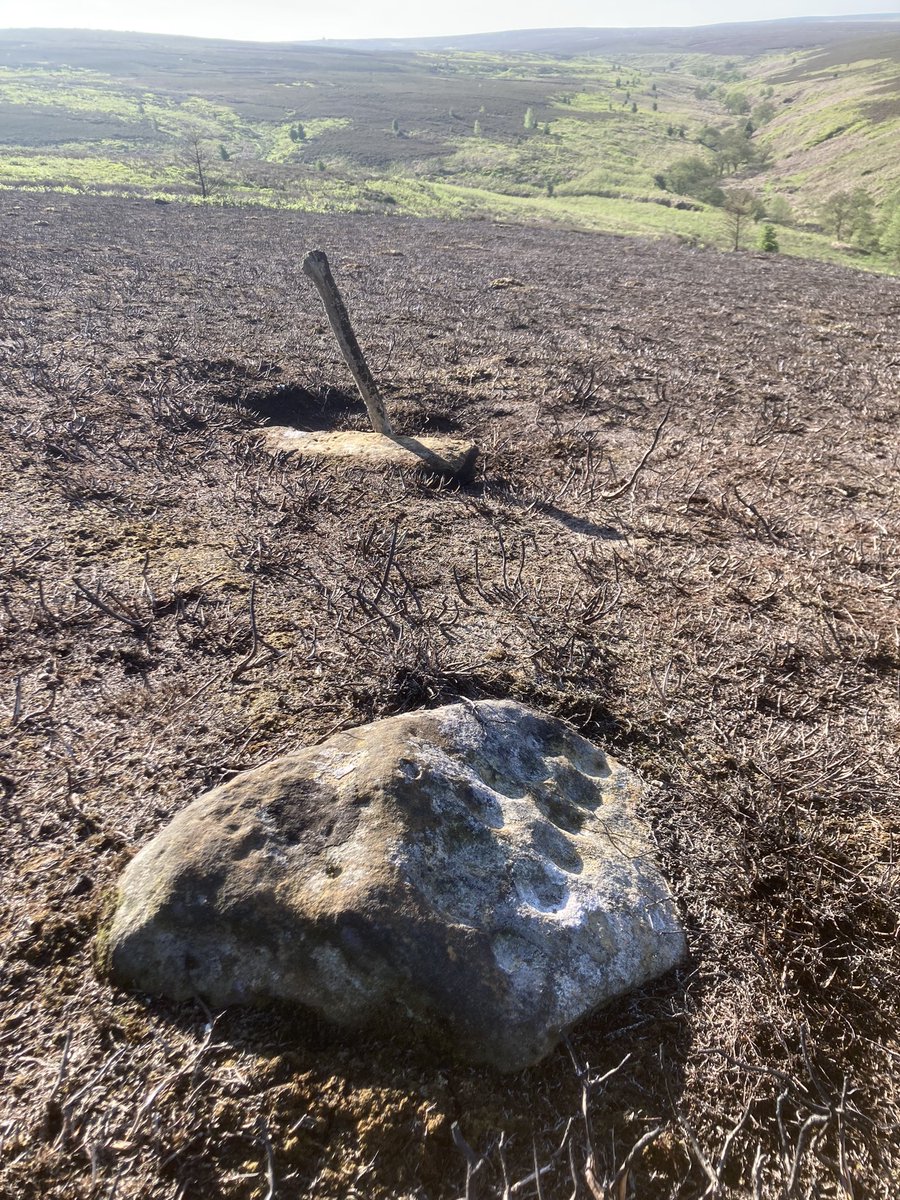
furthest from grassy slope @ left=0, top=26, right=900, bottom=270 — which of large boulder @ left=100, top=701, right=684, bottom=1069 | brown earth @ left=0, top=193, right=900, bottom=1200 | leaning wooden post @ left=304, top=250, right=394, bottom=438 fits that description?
large boulder @ left=100, top=701, right=684, bottom=1069

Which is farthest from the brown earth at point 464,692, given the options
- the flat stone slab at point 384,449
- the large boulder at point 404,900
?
the flat stone slab at point 384,449

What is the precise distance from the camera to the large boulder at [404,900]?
1.79 metres

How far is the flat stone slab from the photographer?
532 centimetres

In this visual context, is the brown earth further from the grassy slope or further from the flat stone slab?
the grassy slope

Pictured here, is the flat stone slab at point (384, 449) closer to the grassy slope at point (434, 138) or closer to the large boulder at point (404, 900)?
the large boulder at point (404, 900)

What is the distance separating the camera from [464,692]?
2.96m

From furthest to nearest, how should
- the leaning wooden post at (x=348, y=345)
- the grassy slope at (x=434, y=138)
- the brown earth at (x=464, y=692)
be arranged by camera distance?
the grassy slope at (x=434, y=138)
the leaning wooden post at (x=348, y=345)
the brown earth at (x=464, y=692)

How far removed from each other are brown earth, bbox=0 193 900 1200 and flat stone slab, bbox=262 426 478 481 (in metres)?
0.24

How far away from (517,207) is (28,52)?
147794 millimetres

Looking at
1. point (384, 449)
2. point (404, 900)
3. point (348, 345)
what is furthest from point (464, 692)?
point (348, 345)

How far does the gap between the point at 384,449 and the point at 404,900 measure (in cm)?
420

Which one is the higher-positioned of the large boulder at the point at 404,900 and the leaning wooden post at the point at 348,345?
the leaning wooden post at the point at 348,345

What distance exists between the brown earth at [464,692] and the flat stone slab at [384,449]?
239mm

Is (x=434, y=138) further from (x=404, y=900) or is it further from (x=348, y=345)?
(x=404, y=900)
